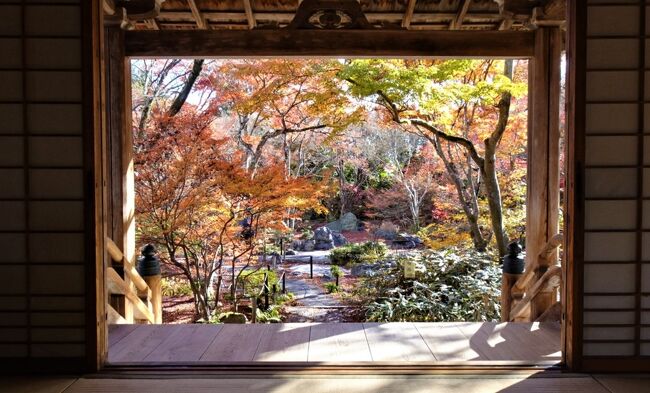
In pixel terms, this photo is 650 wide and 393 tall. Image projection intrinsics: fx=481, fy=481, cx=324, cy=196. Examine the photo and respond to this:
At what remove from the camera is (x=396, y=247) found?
41.9ft

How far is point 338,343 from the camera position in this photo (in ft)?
9.41

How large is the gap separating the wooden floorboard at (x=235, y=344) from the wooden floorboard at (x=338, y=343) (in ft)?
1.12

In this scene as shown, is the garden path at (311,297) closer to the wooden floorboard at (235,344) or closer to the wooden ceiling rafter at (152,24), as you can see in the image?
the wooden floorboard at (235,344)

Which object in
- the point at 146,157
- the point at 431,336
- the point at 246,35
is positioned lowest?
the point at 431,336

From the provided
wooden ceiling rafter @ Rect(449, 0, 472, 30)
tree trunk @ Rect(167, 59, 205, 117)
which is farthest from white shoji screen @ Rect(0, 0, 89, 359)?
tree trunk @ Rect(167, 59, 205, 117)

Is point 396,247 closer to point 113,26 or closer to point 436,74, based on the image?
point 436,74

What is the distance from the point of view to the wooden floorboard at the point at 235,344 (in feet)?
8.66

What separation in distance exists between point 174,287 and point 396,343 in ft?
19.1

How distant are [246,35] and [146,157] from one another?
2519 millimetres

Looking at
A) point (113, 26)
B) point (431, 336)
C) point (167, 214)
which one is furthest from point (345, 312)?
point (113, 26)

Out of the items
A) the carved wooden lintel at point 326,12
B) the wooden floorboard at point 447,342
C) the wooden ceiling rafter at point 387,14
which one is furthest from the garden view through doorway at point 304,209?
the carved wooden lintel at point 326,12

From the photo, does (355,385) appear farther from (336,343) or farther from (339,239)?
(339,239)

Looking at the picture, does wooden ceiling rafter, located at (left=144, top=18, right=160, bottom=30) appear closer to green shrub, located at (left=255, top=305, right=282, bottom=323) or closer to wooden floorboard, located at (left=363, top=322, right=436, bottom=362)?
wooden floorboard, located at (left=363, top=322, right=436, bottom=362)

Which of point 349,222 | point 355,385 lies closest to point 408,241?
point 349,222
